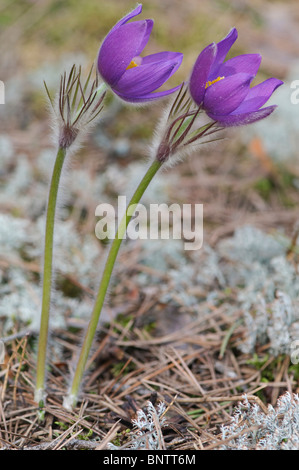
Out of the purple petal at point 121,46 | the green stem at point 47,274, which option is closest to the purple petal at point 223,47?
the purple petal at point 121,46

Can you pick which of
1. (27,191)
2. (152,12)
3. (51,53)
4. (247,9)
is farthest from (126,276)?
(247,9)

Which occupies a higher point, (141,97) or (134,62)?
(134,62)

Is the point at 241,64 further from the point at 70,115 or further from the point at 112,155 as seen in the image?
the point at 112,155

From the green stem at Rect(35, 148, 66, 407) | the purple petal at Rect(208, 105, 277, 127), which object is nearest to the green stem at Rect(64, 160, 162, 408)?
the green stem at Rect(35, 148, 66, 407)

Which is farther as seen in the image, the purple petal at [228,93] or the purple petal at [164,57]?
the purple petal at [164,57]

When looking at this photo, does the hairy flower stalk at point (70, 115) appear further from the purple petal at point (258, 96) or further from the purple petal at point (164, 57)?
the purple petal at point (258, 96)

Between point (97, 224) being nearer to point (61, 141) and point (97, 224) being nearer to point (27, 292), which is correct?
point (27, 292)

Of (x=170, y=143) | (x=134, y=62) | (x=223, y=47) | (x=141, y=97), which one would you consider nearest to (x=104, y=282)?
(x=170, y=143)
